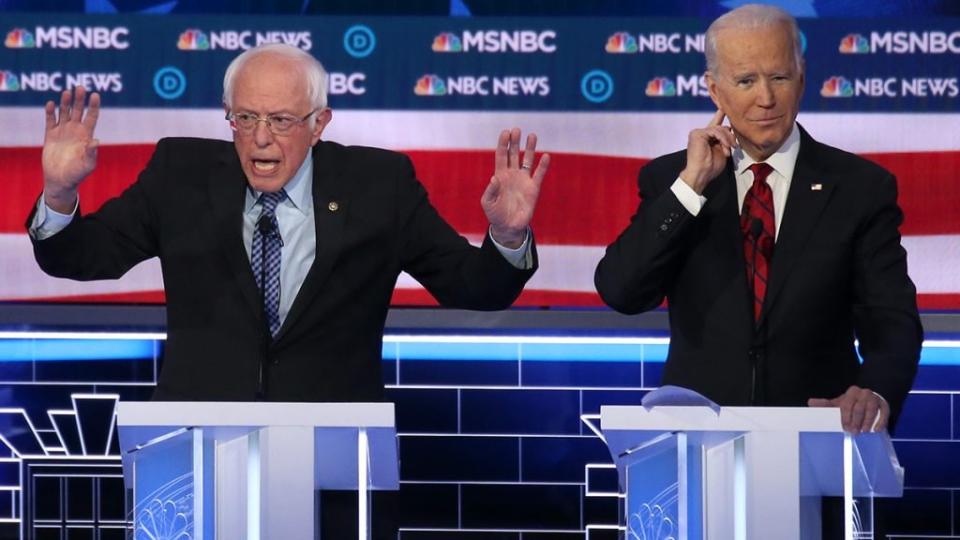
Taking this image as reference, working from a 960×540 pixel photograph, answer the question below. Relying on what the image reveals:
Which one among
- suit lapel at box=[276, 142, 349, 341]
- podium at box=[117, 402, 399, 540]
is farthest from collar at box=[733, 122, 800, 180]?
podium at box=[117, 402, 399, 540]

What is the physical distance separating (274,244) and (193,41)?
6.38 ft

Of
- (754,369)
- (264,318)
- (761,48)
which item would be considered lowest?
(754,369)

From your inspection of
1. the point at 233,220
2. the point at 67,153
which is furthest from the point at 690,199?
the point at 67,153

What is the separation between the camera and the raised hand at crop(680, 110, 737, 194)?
2.88m

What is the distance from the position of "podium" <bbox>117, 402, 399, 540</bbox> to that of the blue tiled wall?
2.74 meters

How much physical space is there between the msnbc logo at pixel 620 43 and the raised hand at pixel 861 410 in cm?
244

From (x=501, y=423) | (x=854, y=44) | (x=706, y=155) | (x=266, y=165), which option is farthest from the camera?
(x=501, y=423)

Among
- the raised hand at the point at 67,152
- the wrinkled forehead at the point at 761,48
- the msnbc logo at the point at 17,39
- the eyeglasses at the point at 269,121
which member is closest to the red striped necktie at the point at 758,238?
the wrinkled forehead at the point at 761,48

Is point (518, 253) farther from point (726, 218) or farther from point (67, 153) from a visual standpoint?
point (67, 153)

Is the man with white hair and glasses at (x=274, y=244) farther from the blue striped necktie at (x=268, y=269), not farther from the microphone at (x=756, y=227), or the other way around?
the microphone at (x=756, y=227)

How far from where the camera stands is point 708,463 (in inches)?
89.9

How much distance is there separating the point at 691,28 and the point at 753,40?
1898 millimetres

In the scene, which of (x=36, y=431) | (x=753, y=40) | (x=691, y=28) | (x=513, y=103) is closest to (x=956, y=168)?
(x=691, y=28)

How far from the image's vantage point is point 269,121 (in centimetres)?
308
